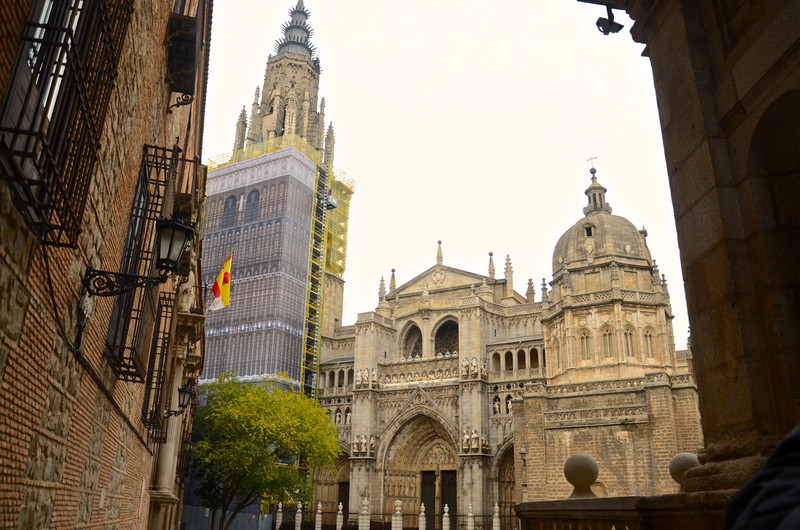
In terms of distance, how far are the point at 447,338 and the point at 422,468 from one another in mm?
9960

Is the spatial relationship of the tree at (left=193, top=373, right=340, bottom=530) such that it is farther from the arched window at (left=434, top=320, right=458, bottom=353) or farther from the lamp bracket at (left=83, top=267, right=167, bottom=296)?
the lamp bracket at (left=83, top=267, right=167, bottom=296)

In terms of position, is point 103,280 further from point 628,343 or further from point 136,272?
point 628,343

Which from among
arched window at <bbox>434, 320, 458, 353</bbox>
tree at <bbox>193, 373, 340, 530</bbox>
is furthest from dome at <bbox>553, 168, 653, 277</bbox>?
tree at <bbox>193, 373, 340, 530</bbox>

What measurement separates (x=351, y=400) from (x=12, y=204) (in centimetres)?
4621

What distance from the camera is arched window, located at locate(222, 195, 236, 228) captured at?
5676 centimetres

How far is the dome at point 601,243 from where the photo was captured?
123ft

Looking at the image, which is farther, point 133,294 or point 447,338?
point 447,338

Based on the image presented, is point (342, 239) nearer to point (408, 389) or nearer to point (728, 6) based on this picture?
point (408, 389)

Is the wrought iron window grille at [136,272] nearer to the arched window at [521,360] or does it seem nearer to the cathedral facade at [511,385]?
the cathedral facade at [511,385]

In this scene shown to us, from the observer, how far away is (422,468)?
4491 cm

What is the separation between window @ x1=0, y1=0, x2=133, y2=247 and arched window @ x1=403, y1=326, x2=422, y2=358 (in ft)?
149

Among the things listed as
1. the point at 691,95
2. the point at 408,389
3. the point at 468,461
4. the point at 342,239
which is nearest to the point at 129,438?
the point at 691,95

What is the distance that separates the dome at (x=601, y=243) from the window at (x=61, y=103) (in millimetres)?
35276

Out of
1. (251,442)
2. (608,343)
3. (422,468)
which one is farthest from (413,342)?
(251,442)
